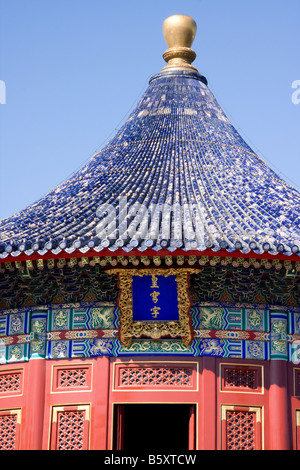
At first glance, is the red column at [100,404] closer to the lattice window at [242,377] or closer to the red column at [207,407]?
the red column at [207,407]

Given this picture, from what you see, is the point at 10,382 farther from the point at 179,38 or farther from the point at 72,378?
the point at 179,38

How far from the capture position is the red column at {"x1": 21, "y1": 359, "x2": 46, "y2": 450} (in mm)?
13164

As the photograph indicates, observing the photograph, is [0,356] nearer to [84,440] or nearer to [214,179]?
[84,440]

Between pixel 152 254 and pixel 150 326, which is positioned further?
pixel 150 326

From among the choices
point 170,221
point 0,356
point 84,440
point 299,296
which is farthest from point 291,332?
point 0,356

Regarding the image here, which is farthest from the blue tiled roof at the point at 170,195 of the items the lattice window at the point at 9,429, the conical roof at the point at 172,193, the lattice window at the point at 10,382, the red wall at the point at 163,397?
the lattice window at the point at 9,429

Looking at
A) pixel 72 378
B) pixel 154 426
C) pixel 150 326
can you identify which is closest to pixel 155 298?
pixel 150 326

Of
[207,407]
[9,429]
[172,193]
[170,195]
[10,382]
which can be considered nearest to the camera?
[207,407]

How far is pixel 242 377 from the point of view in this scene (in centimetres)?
1324

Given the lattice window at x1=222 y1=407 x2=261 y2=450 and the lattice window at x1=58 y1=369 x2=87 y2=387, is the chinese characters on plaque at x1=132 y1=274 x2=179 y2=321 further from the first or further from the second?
the lattice window at x1=222 y1=407 x2=261 y2=450

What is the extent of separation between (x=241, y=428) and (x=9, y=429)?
156 inches

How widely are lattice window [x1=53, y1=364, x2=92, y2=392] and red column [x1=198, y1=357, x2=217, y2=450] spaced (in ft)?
6.29

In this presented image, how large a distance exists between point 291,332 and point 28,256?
464cm

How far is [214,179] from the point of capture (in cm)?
1628
